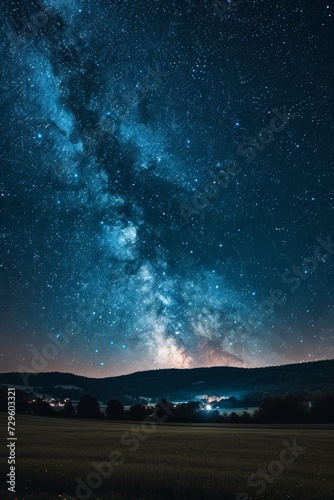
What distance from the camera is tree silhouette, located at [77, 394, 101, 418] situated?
3383 inches

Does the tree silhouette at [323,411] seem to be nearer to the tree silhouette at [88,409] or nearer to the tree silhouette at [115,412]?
the tree silhouette at [115,412]

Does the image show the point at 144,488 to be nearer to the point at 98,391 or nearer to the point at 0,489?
the point at 0,489

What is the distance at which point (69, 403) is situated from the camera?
89.6 m

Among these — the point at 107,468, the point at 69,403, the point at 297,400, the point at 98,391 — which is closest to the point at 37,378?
the point at 98,391

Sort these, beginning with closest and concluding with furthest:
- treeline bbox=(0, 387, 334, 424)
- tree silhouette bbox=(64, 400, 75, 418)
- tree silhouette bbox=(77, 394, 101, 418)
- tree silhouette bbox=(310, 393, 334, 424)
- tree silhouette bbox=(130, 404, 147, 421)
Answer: tree silhouette bbox=(310, 393, 334, 424), treeline bbox=(0, 387, 334, 424), tree silhouette bbox=(130, 404, 147, 421), tree silhouette bbox=(77, 394, 101, 418), tree silhouette bbox=(64, 400, 75, 418)

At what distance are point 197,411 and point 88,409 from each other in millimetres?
21414

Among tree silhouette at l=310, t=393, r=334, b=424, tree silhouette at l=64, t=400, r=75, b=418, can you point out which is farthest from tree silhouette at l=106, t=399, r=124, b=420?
tree silhouette at l=310, t=393, r=334, b=424

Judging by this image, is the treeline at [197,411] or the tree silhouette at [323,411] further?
the treeline at [197,411]

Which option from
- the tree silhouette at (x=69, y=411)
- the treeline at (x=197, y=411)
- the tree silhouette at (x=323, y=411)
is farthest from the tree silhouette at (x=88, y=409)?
the tree silhouette at (x=323, y=411)

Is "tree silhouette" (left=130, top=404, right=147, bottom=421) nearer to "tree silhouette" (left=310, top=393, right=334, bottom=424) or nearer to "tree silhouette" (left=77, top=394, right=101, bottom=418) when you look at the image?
"tree silhouette" (left=77, top=394, right=101, bottom=418)

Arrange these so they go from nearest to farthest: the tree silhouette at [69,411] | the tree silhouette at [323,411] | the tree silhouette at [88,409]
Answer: the tree silhouette at [323,411] → the tree silhouette at [88,409] → the tree silhouette at [69,411]

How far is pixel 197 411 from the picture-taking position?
276ft

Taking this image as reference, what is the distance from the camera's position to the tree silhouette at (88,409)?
8594cm

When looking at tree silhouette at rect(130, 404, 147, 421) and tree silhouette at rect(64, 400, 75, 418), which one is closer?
tree silhouette at rect(130, 404, 147, 421)
